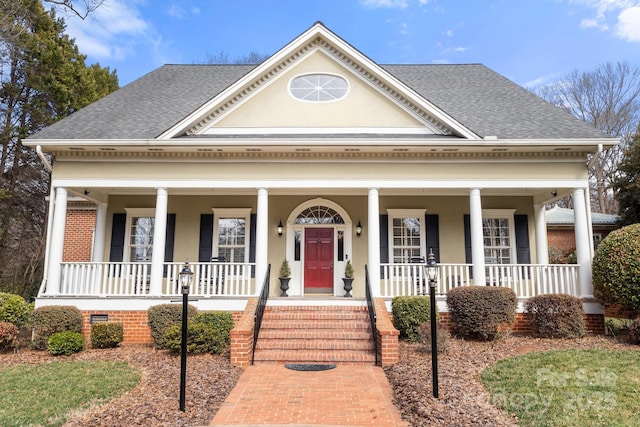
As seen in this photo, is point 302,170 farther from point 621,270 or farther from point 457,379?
point 621,270

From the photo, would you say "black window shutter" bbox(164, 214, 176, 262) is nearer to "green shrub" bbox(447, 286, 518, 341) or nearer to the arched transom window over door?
the arched transom window over door

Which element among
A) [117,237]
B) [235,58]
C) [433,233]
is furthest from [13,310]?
[235,58]

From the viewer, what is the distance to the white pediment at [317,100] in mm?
10977

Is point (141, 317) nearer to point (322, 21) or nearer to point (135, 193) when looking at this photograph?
point (135, 193)

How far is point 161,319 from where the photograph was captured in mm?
8930

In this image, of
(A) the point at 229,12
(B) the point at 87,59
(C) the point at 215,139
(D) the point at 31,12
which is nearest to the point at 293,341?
(C) the point at 215,139

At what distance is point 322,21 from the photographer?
1112cm

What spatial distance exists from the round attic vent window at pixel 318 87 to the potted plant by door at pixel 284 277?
473 cm

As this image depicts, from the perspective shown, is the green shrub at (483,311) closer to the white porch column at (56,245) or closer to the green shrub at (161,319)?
the green shrub at (161,319)

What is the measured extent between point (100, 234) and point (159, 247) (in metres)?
3.19

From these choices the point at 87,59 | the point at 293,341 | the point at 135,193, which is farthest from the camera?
the point at 87,59

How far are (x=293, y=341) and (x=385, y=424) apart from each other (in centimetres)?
389

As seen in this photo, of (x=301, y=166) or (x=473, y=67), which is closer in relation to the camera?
(x=301, y=166)

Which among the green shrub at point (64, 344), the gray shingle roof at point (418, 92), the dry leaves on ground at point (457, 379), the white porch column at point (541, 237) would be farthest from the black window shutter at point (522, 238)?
the green shrub at point (64, 344)
